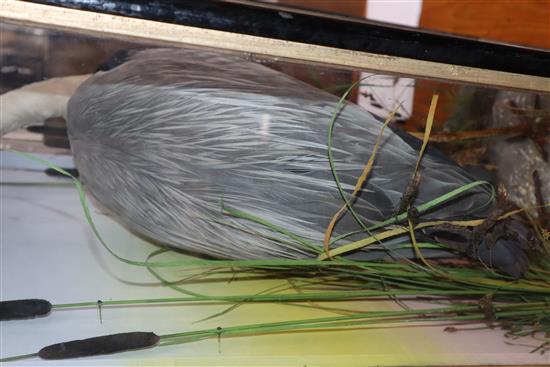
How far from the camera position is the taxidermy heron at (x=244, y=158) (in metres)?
0.53

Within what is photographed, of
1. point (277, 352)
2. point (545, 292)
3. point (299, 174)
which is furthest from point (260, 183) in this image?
point (545, 292)

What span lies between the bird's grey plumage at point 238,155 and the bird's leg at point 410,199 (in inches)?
0.7

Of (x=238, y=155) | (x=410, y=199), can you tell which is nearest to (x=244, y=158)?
(x=238, y=155)

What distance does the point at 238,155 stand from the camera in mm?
534

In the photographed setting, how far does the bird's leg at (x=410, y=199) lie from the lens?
51cm

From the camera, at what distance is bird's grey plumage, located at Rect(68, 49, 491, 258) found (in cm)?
53

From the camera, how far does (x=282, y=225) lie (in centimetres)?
54

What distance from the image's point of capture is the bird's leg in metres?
0.51

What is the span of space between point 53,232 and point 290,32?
1.46 ft

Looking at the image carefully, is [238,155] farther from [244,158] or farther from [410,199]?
[410,199]

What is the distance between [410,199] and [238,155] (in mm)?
162

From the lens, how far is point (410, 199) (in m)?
0.53

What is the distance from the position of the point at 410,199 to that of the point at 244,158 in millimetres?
156

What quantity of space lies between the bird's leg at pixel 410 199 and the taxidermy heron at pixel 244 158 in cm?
2
